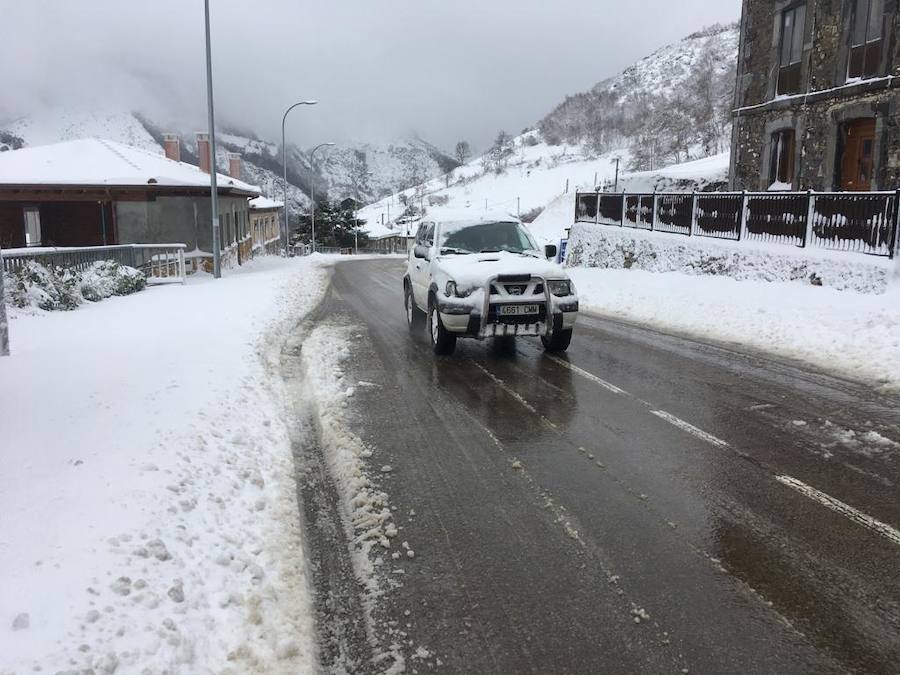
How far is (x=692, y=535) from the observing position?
410cm

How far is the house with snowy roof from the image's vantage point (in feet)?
80.8

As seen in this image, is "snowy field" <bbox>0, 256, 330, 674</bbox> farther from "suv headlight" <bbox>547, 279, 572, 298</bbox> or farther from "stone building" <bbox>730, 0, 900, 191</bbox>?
"stone building" <bbox>730, 0, 900, 191</bbox>

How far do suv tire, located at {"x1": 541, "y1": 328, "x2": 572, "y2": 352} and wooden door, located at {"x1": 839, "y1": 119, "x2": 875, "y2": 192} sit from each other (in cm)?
1304

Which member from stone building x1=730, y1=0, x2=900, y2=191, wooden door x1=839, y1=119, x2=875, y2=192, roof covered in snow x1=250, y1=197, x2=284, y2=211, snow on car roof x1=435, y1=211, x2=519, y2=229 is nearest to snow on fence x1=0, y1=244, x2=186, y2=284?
snow on car roof x1=435, y1=211, x2=519, y2=229

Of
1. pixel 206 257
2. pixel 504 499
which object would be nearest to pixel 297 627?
pixel 504 499

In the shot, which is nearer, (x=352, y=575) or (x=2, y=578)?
(x=2, y=578)

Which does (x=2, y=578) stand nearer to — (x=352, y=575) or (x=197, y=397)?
(x=352, y=575)

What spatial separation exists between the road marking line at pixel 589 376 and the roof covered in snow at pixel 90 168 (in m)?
20.8

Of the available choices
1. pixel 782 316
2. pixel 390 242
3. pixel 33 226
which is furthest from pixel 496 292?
pixel 390 242

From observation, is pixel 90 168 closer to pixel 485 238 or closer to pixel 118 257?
pixel 118 257

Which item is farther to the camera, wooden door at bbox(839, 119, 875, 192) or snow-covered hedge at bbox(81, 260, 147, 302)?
wooden door at bbox(839, 119, 875, 192)

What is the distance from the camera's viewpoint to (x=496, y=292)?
8844 mm

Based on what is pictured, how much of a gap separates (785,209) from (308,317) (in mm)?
10572

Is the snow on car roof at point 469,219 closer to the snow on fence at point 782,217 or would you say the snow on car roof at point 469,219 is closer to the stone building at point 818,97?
the snow on fence at point 782,217
